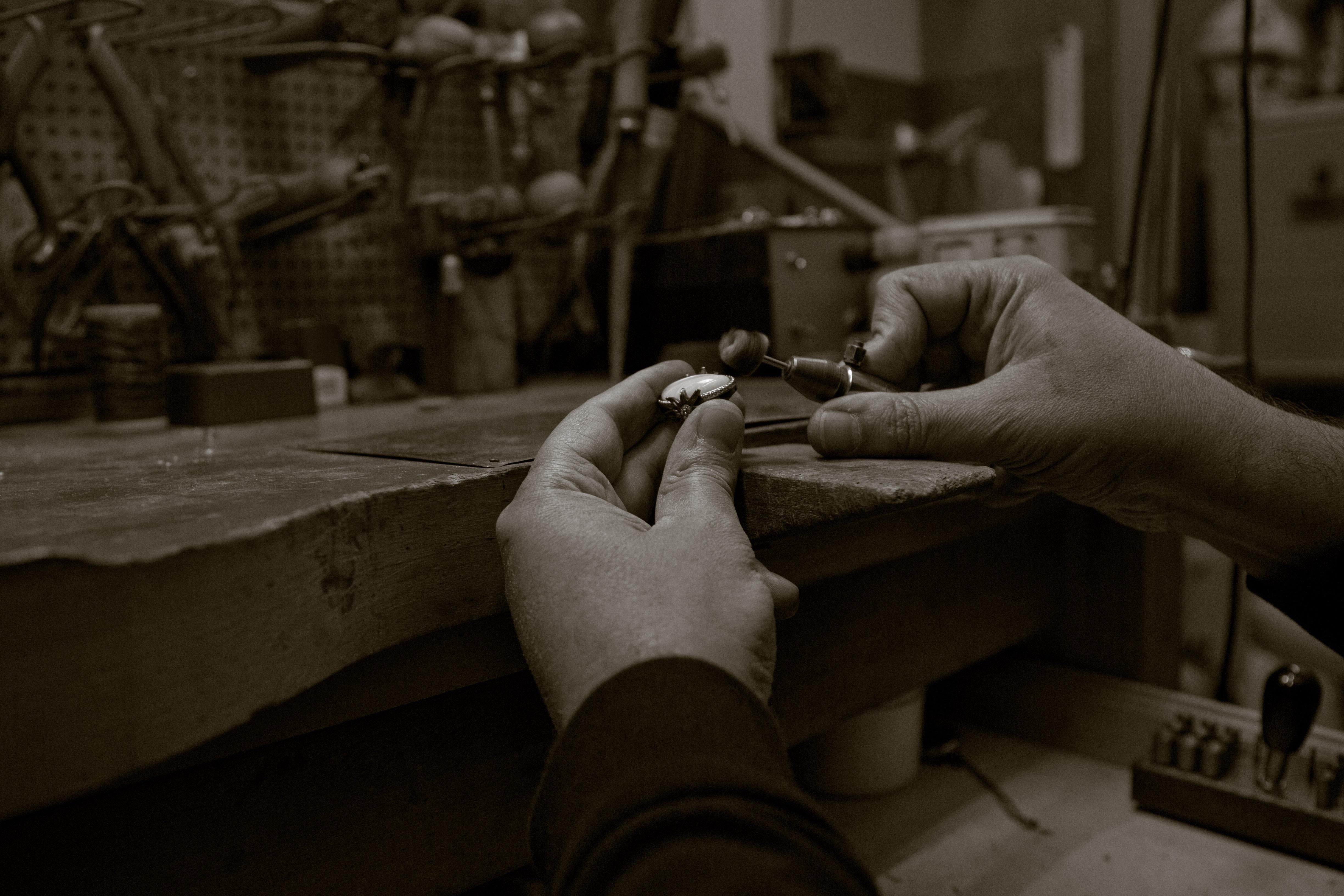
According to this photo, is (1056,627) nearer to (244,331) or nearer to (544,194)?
(544,194)

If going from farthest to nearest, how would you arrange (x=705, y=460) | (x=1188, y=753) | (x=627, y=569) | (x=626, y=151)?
1. (x=626, y=151)
2. (x=1188, y=753)
3. (x=705, y=460)
4. (x=627, y=569)

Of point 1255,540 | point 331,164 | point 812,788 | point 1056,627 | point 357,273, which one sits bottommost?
point 812,788

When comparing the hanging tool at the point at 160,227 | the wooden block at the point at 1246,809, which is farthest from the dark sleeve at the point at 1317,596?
the hanging tool at the point at 160,227

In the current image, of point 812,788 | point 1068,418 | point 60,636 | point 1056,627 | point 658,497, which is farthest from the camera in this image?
point 1056,627

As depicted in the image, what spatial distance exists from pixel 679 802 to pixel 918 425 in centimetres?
36

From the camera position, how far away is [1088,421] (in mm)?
672

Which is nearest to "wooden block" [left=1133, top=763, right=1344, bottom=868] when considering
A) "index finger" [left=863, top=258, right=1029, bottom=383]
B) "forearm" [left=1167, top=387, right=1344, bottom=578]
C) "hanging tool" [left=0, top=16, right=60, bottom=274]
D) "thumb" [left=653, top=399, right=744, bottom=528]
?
"forearm" [left=1167, top=387, right=1344, bottom=578]

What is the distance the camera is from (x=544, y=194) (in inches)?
48.9

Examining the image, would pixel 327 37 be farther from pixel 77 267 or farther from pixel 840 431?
pixel 840 431

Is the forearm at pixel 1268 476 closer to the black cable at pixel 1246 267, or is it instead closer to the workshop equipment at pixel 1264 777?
the workshop equipment at pixel 1264 777

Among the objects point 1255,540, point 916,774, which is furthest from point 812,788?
point 1255,540

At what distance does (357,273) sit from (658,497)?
0.97m

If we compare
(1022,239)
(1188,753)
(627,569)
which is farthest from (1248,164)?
(627,569)

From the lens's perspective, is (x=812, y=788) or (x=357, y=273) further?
(x=357, y=273)
